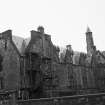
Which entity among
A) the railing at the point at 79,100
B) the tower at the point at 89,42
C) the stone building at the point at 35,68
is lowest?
the railing at the point at 79,100

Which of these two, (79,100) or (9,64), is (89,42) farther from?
(79,100)

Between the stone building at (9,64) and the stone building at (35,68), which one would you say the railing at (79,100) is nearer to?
the stone building at (35,68)

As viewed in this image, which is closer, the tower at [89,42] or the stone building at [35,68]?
the stone building at [35,68]

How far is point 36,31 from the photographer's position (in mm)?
33781

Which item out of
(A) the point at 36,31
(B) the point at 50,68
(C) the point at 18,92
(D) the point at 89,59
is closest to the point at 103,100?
(C) the point at 18,92

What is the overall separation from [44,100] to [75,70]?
23687 millimetres

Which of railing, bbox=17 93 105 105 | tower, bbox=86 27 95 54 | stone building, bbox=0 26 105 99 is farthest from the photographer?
tower, bbox=86 27 95 54

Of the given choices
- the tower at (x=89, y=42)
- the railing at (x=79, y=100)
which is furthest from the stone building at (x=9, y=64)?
the tower at (x=89, y=42)

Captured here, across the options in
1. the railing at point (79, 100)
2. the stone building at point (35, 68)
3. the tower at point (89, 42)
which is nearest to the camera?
the railing at point (79, 100)

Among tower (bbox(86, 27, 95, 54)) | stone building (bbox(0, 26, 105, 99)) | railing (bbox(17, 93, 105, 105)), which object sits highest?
tower (bbox(86, 27, 95, 54))

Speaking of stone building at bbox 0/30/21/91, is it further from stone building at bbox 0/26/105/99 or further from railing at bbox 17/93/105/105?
railing at bbox 17/93/105/105

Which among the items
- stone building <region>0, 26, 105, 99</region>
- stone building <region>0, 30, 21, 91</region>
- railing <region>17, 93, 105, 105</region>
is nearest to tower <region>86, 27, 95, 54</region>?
stone building <region>0, 26, 105, 99</region>

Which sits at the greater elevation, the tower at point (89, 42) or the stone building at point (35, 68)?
the tower at point (89, 42)

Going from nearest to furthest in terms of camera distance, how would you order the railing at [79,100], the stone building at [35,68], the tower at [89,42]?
the railing at [79,100], the stone building at [35,68], the tower at [89,42]
